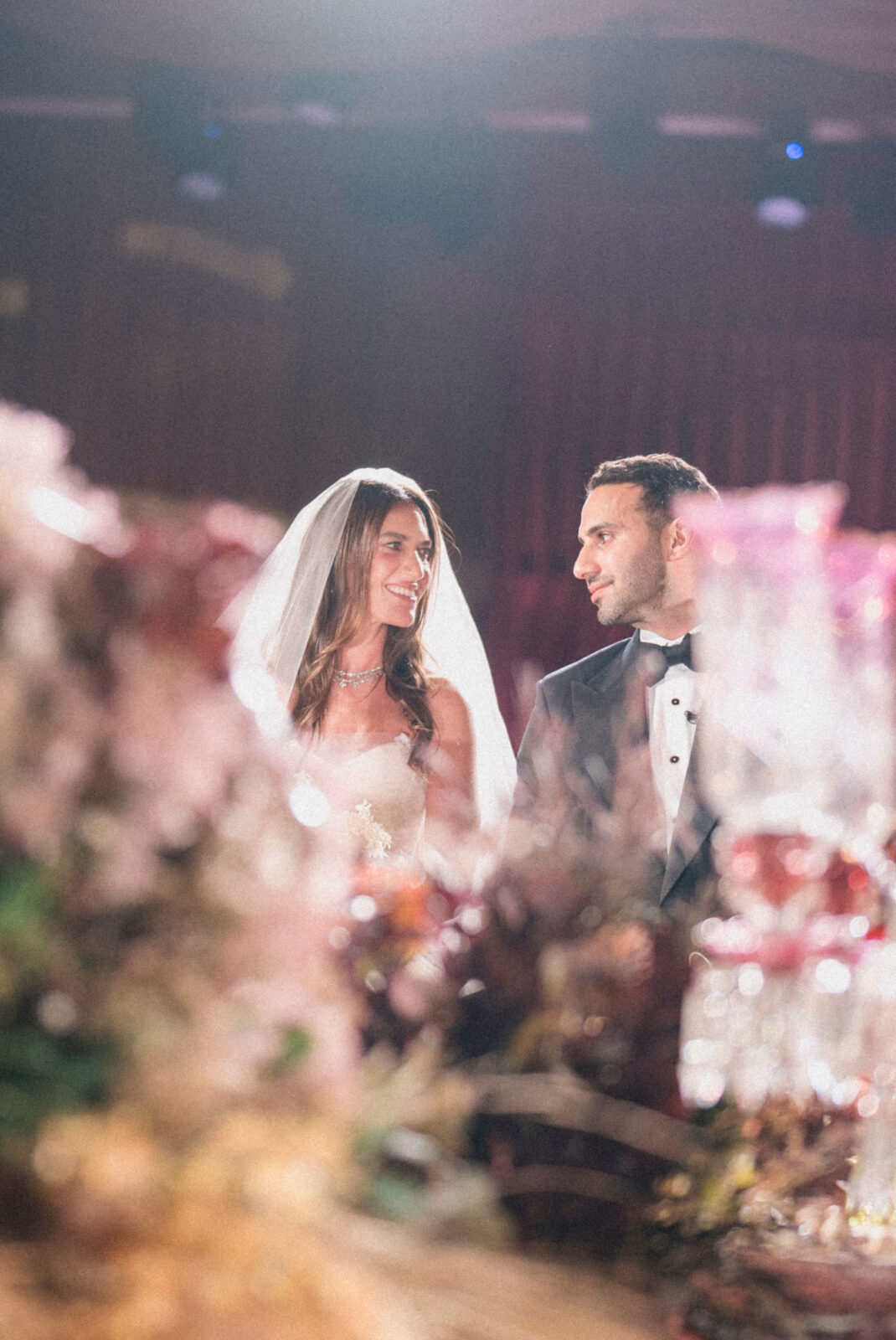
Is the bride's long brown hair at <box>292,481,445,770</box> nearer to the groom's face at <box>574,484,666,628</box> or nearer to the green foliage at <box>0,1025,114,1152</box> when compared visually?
the groom's face at <box>574,484,666,628</box>

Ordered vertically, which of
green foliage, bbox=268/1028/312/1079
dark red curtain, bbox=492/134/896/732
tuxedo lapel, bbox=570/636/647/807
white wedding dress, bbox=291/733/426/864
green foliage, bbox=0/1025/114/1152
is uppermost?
dark red curtain, bbox=492/134/896/732

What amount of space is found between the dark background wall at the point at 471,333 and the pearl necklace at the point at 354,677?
1960 millimetres

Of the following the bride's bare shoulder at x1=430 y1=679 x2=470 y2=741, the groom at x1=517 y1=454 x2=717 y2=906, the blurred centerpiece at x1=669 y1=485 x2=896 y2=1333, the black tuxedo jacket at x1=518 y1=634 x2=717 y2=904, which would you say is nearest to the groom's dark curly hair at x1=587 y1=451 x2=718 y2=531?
the groom at x1=517 y1=454 x2=717 y2=906

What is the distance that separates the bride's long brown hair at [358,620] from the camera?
2.65 meters

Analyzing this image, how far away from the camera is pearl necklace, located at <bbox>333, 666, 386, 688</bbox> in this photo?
2707 millimetres

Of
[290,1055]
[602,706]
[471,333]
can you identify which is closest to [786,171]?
[471,333]

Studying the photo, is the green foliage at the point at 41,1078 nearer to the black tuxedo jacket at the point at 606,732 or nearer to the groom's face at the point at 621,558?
the black tuxedo jacket at the point at 606,732

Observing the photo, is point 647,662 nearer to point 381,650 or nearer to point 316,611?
point 381,650

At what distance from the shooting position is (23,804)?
1.43 ft

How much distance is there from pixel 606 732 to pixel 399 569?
570mm

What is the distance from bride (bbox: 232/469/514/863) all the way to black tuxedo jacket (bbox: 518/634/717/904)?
191 millimetres

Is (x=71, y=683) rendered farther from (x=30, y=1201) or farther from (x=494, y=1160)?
(x=494, y=1160)

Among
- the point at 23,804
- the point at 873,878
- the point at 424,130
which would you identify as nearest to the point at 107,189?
the point at 424,130

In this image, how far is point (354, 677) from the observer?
8.93ft
